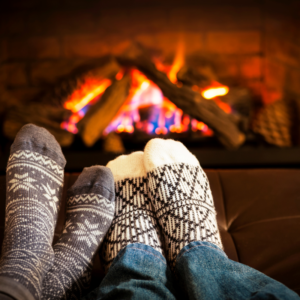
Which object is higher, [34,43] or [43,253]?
[34,43]

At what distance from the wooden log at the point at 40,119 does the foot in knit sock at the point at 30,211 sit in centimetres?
54

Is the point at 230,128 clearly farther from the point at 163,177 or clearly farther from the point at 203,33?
the point at 163,177

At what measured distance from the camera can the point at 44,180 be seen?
75 cm

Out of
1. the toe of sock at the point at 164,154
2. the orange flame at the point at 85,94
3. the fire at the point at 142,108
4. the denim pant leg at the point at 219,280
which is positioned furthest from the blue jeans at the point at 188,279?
the orange flame at the point at 85,94

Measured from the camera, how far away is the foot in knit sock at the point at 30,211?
0.50 meters

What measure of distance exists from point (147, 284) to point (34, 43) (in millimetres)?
1379

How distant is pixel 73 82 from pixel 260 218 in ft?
3.51

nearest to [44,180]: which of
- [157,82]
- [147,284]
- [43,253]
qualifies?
[43,253]

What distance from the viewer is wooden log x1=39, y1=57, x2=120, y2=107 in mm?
1424

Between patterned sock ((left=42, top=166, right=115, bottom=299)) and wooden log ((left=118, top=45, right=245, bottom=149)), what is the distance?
2.23 feet

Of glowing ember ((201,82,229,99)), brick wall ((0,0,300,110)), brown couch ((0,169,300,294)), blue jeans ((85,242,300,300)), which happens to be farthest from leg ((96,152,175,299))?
brick wall ((0,0,300,110))

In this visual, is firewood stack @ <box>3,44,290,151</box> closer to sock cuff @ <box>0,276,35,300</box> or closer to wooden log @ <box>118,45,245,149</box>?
wooden log @ <box>118,45,245,149</box>

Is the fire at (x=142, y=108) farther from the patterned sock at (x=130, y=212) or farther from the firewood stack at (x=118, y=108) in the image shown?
the patterned sock at (x=130, y=212)

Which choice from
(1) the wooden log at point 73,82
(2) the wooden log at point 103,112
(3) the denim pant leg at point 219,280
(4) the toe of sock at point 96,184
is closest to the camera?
(3) the denim pant leg at point 219,280
